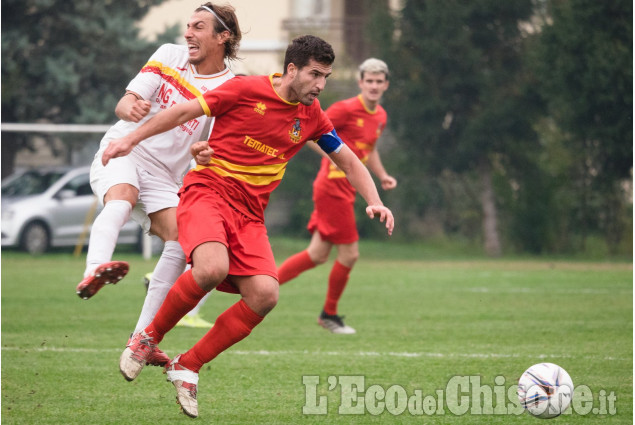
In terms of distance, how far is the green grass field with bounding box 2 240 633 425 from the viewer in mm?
5258

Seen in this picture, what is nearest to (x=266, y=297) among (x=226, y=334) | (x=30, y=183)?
(x=226, y=334)

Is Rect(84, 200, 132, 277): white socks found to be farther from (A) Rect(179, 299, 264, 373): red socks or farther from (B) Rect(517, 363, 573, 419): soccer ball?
(B) Rect(517, 363, 573, 419): soccer ball

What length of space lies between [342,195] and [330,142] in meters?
3.46

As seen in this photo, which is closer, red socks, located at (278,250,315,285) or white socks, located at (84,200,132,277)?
white socks, located at (84,200,132,277)

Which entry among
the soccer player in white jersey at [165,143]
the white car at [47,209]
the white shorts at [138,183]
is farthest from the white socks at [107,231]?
the white car at [47,209]

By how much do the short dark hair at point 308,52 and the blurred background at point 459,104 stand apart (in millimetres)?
13304

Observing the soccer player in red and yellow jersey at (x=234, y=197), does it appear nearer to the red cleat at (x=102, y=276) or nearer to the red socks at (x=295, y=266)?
the red cleat at (x=102, y=276)

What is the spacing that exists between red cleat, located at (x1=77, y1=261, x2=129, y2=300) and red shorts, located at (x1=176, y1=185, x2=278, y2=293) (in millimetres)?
340

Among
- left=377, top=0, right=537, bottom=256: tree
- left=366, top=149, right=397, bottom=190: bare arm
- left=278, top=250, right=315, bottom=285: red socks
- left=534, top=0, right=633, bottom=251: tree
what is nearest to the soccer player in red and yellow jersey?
left=366, top=149, right=397, bottom=190: bare arm

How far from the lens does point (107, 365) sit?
6.59m

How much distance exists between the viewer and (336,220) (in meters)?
8.85

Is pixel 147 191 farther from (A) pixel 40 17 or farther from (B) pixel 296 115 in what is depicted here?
(A) pixel 40 17

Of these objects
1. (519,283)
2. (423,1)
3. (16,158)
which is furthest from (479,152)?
(16,158)

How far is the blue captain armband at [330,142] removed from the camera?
5473 millimetres
